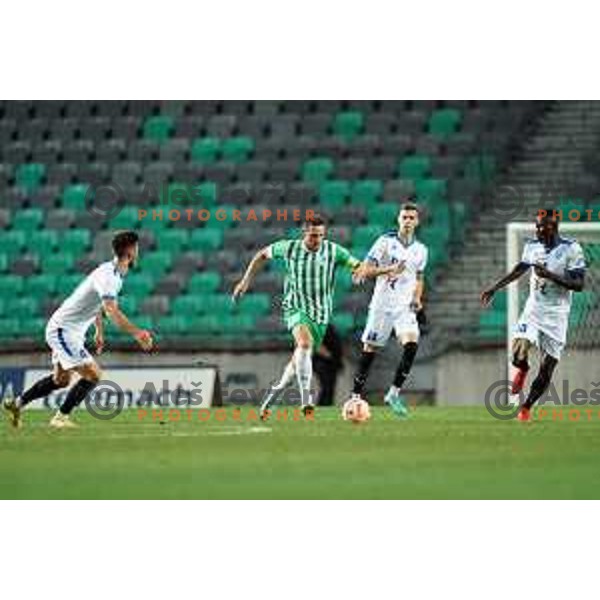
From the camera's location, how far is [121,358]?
1711 centimetres

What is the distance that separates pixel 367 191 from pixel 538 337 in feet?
19.4

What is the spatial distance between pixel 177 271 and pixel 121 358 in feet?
4.26

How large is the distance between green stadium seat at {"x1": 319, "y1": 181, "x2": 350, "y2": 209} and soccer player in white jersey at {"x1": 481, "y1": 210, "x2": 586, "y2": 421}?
18.5ft

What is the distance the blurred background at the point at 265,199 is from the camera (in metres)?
17.3

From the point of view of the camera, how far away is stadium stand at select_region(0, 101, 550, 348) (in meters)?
17.9

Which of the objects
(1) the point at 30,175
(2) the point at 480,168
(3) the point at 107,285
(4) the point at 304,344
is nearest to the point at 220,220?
(1) the point at 30,175

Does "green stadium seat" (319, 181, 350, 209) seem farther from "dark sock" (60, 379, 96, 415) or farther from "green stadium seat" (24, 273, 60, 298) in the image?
"dark sock" (60, 379, 96, 415)

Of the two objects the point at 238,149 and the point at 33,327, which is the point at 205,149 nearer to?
the point at 238,149

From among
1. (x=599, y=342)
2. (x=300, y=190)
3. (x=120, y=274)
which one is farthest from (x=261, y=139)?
(x=120, y=274)

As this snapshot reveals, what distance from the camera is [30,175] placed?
18.9m

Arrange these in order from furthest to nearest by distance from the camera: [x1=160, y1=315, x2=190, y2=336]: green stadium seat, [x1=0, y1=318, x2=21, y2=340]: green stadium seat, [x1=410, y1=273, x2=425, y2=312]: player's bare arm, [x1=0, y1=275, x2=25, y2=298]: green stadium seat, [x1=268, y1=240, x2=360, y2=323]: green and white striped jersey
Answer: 1. [x1=0, y1=275, x2=25, y2=298]: green stadium seat
2. [x1=160, y1=315, x2=190, y2=336]: green stadium seat
3. [x1=0, y1=318, x2=21, y2=340]: green stadium seat
4. [x1=410, y1=273, x2=425, y2=312]: player's bare arm
5. [x1=268, y1=240, x2=360, y2=323]: green and white striped jersey

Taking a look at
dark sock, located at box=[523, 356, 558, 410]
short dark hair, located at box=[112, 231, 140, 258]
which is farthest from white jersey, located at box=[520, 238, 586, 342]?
short dark hair, located at box=[112, 231, 140, 258]

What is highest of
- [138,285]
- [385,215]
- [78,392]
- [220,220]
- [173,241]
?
[385,215]
